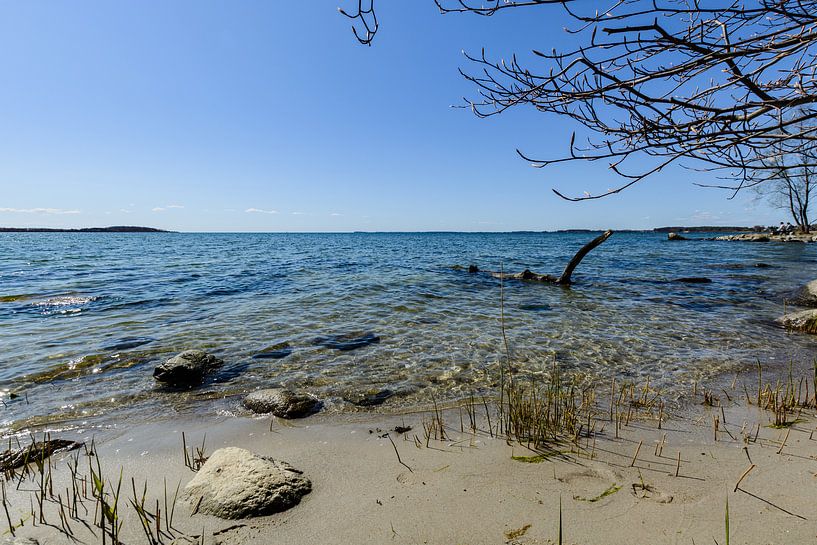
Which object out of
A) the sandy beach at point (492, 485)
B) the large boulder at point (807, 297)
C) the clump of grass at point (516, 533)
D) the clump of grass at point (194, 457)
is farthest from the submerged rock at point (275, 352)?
the large boulder at point (807, 297)

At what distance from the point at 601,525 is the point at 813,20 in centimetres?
261

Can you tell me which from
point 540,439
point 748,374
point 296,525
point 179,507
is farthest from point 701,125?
point 748,374

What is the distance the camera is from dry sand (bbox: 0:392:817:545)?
2.17 metres

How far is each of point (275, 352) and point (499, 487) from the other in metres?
4.63

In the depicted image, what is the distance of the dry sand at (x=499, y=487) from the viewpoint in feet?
7.11

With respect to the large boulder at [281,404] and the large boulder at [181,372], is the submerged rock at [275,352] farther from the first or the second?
the large boulder at [281,404]

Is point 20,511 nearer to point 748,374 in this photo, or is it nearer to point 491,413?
point 491,413

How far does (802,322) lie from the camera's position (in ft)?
23.9

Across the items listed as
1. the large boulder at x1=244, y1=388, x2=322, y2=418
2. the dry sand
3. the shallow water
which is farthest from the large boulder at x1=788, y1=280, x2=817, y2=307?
the large boulder at x1=244, y1=388, x2=322, y2=418

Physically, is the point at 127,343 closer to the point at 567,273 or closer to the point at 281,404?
the point at 281,404

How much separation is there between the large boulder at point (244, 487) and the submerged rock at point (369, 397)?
5.44ft

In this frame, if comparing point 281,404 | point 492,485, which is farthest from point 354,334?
point 492,485

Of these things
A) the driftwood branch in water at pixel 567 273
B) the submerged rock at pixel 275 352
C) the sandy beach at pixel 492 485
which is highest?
the driftwood branch in water at pixel 567 273

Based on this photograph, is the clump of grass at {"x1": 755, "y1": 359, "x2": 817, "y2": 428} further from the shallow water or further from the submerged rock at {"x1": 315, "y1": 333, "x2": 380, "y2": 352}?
the submerged rock at {"x1": 315, "y1": 333, "x2": 380, "y2": 352}
